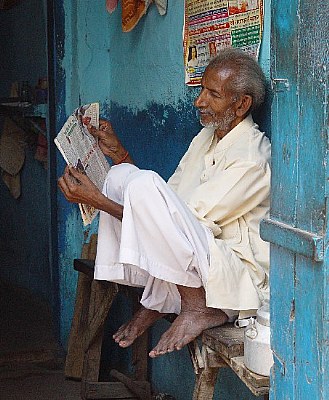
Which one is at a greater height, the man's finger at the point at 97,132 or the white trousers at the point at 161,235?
the man's finger at the point at 97,132

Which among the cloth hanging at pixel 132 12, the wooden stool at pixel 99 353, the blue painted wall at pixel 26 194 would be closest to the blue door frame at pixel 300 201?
the wooden stool at pixel 99 353

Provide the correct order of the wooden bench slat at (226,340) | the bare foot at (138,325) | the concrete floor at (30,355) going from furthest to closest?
1. the concrete floor at (30,355)
2. the bare foot at (138,325)
3. the wooden bench slat at (226,340)

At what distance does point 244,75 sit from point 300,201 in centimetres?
137

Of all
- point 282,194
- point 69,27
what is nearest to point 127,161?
point 69,27

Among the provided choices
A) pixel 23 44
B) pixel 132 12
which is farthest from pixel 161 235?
pixel 23 44

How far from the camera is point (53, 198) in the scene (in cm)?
513

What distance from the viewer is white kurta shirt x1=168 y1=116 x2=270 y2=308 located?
2932 millimetres

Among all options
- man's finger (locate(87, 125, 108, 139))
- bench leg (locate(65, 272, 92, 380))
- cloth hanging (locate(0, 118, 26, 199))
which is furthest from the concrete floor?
man's finger (locate(87, 125, 108, 139))

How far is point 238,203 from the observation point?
9.91ft

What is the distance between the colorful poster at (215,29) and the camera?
318 centimetres

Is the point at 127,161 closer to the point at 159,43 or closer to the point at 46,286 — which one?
the point at 159,43

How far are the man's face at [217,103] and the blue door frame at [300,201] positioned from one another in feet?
4.03

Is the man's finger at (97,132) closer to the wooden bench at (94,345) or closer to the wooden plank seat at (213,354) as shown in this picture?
the wooden bench at (94,345)

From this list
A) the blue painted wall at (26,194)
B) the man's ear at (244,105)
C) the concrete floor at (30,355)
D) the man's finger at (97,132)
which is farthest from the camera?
the blue painted wall at (26,194)
